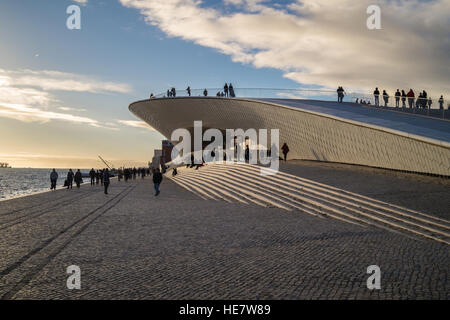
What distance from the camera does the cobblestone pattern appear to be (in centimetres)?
1415

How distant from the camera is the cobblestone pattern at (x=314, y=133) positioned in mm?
14151

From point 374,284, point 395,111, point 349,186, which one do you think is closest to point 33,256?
point 374,284

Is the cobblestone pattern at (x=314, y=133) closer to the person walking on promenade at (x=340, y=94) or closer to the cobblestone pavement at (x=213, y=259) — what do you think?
the person walking on promenade at (x=340, y=94)

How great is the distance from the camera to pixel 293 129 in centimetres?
2514

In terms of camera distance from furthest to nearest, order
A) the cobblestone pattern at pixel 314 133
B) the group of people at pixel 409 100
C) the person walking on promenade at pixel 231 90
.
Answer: the person walking on promenade at pixel 231 90, the group of people at pixel 409 100, the cobblestone pattern at pixel 314 133

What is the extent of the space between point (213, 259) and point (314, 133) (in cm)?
1815

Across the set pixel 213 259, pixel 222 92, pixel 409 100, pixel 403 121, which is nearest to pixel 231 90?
pixel 222 92

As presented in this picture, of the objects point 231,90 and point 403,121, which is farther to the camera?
point 231,90

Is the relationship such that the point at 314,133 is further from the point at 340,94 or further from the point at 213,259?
the point at 213,259

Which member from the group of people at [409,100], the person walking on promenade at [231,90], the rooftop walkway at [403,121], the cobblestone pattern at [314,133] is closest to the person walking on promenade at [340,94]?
the group of people at [409,100]

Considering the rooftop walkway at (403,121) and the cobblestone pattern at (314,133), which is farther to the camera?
the rooftop walkway at (403,121)

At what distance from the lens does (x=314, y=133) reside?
22.4 metres

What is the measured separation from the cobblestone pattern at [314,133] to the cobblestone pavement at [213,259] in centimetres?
681

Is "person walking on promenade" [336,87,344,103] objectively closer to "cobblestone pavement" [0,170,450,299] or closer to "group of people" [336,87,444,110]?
"group of people" [336,87,444,110]
